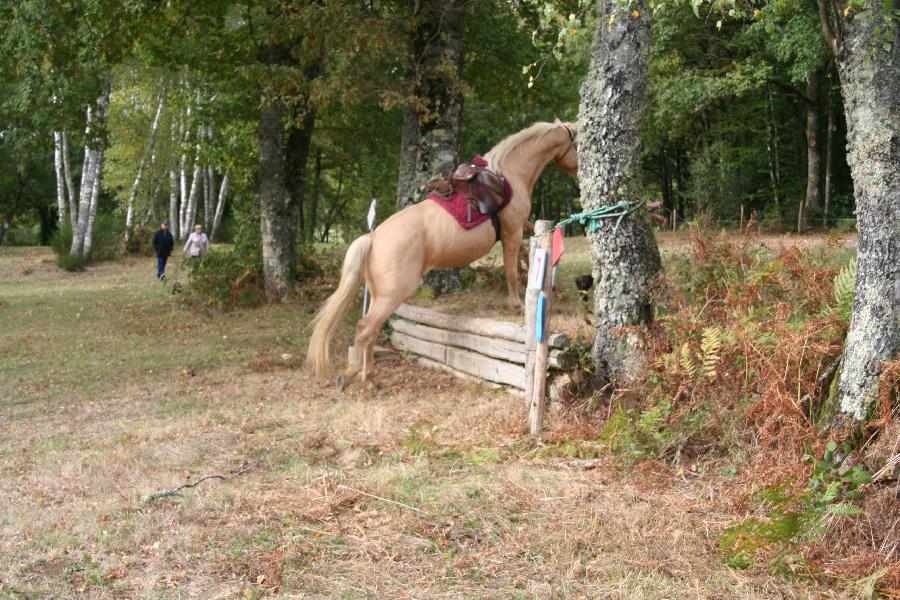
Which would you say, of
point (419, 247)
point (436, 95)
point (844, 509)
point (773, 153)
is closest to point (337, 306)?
point (419, 247)

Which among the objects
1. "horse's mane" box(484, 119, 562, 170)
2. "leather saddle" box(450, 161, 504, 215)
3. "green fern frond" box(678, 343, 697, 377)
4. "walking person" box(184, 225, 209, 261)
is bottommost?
"green fern frond" box(678, 343, 697, 377)

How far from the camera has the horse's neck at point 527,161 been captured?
30.2ft

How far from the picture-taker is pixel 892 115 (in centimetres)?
479

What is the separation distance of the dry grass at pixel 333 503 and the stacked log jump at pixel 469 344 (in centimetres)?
27

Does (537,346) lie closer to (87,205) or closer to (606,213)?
(606,213)

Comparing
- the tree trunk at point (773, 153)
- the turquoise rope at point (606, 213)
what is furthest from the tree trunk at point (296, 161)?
the tree trunk at point (773, 153)

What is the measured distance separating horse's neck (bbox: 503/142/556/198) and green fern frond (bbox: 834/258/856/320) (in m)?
4.22

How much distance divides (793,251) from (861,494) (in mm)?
3005

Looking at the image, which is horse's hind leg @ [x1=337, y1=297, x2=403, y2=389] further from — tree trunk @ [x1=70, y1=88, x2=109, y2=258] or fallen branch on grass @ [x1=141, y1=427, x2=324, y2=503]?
tree trunk @ [x1=70, y1=88, x2=109, y2=258]

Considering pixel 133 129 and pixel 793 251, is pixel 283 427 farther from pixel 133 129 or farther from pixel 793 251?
pixel 133 129

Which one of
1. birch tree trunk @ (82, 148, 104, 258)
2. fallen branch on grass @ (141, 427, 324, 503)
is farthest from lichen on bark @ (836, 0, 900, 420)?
birch tree trunk @ (82, 148, 104, 258)

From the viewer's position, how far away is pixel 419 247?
8.53 meters

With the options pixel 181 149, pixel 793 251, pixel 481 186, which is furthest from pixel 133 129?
pixel 793 251

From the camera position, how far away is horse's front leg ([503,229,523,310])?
9.07 meters
